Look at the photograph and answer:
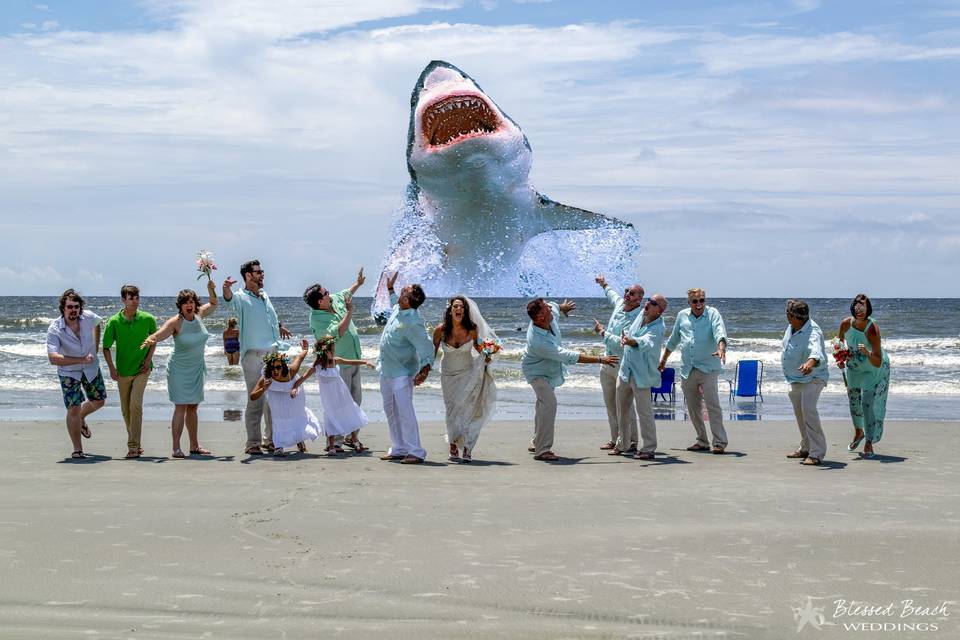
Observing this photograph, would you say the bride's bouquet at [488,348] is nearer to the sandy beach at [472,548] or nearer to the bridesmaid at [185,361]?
the sandy beach at [472,548]

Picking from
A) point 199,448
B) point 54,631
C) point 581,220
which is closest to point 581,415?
point 581,220

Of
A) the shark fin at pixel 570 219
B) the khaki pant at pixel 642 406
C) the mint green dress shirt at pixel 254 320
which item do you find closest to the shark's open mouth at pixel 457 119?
the shark fin at pixel 570 219

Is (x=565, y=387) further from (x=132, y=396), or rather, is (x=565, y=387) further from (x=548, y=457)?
(x=132, y=396)

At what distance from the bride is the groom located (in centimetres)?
25

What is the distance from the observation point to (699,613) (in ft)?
16.5

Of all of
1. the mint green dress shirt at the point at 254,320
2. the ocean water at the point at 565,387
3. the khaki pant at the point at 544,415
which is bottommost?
the ocean water at the point at 565,387

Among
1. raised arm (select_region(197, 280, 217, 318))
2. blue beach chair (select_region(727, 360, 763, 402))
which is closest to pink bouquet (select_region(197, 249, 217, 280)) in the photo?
raised arm (select_region(197, 280, 217, 318))

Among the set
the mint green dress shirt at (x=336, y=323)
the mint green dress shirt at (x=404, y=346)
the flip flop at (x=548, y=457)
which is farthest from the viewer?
the mint green dress shirt at (x=336, y=323)

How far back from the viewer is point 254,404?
10.4m

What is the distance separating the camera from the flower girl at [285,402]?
1012 centimetres

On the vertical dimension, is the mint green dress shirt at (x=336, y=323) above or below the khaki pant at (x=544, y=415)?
above

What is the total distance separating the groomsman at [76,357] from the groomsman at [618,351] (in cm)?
485

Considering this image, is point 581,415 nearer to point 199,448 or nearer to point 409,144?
point 409,144

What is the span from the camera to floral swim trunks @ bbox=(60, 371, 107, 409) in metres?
9.89
